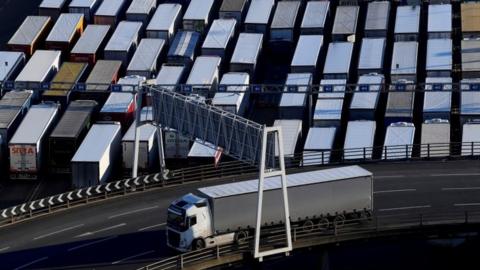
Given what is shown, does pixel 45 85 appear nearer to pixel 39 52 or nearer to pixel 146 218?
pixel 39 52

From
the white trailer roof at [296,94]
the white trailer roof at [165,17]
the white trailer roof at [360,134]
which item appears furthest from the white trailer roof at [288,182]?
the white trailer roof at [165,17]

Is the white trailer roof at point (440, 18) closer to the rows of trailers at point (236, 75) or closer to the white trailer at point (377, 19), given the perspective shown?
the rows of trailers at point (236, 75)

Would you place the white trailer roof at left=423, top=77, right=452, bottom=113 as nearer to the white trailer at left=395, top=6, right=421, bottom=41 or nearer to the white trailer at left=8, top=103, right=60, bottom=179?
the white trailer at left=395, top=6, right=421, bottom=41

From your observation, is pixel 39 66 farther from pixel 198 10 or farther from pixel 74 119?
pixel 198 10

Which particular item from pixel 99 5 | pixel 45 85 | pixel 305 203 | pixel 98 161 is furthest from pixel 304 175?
pixel 99 5

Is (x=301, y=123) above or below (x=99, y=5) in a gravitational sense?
below
